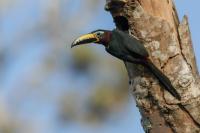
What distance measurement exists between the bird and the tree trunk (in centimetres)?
3

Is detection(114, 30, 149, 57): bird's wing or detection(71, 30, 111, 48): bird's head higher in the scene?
detection(71, 30, 111, 48): bird's head

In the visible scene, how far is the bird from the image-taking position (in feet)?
9.84

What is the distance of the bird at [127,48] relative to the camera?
9.84ft

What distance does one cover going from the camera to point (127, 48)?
10.2ft

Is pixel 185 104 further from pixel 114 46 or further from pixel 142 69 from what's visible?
pixel 114 46

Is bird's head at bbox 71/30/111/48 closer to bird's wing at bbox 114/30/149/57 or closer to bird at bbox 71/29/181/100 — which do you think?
bird at bbox 71/29/181/100

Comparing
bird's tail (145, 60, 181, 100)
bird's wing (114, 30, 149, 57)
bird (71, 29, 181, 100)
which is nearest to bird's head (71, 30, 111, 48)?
bird (71, 29, 181, 100)

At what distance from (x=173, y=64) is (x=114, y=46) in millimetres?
353

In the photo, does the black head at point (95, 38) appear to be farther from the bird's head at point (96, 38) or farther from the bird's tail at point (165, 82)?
the bird's tail at point (165, 82)

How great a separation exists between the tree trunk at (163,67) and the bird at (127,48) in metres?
0.03

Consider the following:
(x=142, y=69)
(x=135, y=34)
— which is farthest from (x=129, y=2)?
(x=142, y=69)

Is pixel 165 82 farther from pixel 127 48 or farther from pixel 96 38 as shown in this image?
pixel 96 38

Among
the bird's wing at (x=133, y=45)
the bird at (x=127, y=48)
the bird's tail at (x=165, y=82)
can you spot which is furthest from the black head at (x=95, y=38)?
the bird's tail at (x=165, y=82)

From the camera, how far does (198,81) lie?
10.00 feet
